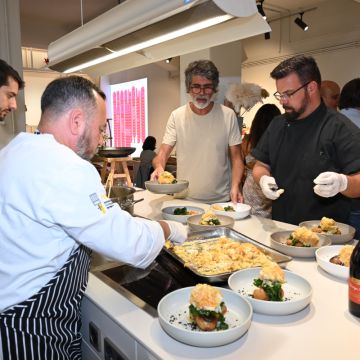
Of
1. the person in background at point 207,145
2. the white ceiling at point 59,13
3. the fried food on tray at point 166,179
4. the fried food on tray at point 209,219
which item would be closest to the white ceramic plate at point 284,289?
the fried food on tray at point 209,219

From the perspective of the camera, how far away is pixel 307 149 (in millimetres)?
2131

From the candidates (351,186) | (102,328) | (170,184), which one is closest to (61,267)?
(102,328)

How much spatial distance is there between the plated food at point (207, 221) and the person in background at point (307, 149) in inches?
11.4

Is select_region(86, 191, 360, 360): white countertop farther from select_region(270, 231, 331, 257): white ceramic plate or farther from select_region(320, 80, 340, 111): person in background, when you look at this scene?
select_region(320, 80, 340, 111): person in background

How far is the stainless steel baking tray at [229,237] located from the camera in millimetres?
1272

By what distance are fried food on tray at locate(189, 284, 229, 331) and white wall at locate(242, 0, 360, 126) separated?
18.4ft

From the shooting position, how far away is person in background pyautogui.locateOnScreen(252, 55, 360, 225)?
202 centimetres

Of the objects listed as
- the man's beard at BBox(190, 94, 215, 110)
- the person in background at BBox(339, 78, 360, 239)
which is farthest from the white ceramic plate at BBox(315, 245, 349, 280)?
the person in background at BBox(339, 78, 360, 239)

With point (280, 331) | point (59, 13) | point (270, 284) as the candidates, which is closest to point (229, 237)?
point (270, 284)

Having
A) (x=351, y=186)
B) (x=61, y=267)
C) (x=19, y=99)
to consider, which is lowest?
(x=61, y=267)

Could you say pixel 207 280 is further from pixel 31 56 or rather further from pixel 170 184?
pixel 31 56

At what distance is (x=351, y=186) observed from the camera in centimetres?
185

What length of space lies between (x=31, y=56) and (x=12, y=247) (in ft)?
32.6

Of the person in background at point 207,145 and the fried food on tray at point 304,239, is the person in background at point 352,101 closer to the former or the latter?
the person in background at point 207,145
